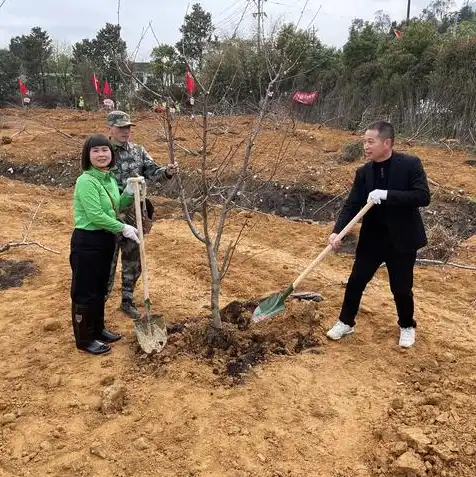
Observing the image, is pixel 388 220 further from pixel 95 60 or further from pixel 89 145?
pixel 95 60

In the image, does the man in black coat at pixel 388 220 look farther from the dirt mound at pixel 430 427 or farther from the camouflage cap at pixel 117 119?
the camouflage cap at pixel 117 119

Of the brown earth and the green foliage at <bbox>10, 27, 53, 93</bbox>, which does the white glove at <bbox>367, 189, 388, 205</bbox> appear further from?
the green foliage at <bbox>10, 27, 53, 93</bbox>

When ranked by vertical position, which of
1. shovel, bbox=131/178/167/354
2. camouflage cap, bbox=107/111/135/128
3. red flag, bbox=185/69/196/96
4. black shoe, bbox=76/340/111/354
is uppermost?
red flag, bbox=185/69/196/96

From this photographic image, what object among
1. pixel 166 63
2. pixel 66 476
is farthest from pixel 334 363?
pixel 166 63

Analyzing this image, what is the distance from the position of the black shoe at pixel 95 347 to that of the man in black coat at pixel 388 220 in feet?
5.43

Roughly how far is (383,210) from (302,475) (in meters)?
1.80

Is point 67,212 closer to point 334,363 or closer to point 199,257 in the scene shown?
point 199,257

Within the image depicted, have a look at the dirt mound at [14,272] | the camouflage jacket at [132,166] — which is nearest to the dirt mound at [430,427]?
the camouflage jacket at [132,166]

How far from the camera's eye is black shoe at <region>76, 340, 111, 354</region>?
3604 millimetres

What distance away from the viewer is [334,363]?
350 cm

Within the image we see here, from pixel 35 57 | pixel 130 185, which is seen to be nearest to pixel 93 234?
pixel 130 185

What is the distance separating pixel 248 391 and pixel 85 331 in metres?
1.27

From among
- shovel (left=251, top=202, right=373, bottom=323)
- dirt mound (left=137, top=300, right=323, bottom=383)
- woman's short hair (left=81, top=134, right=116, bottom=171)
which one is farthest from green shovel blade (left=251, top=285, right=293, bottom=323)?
woman's short hair (left=81, top=134, right=116, bottom=171)

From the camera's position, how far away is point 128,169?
3920mm
